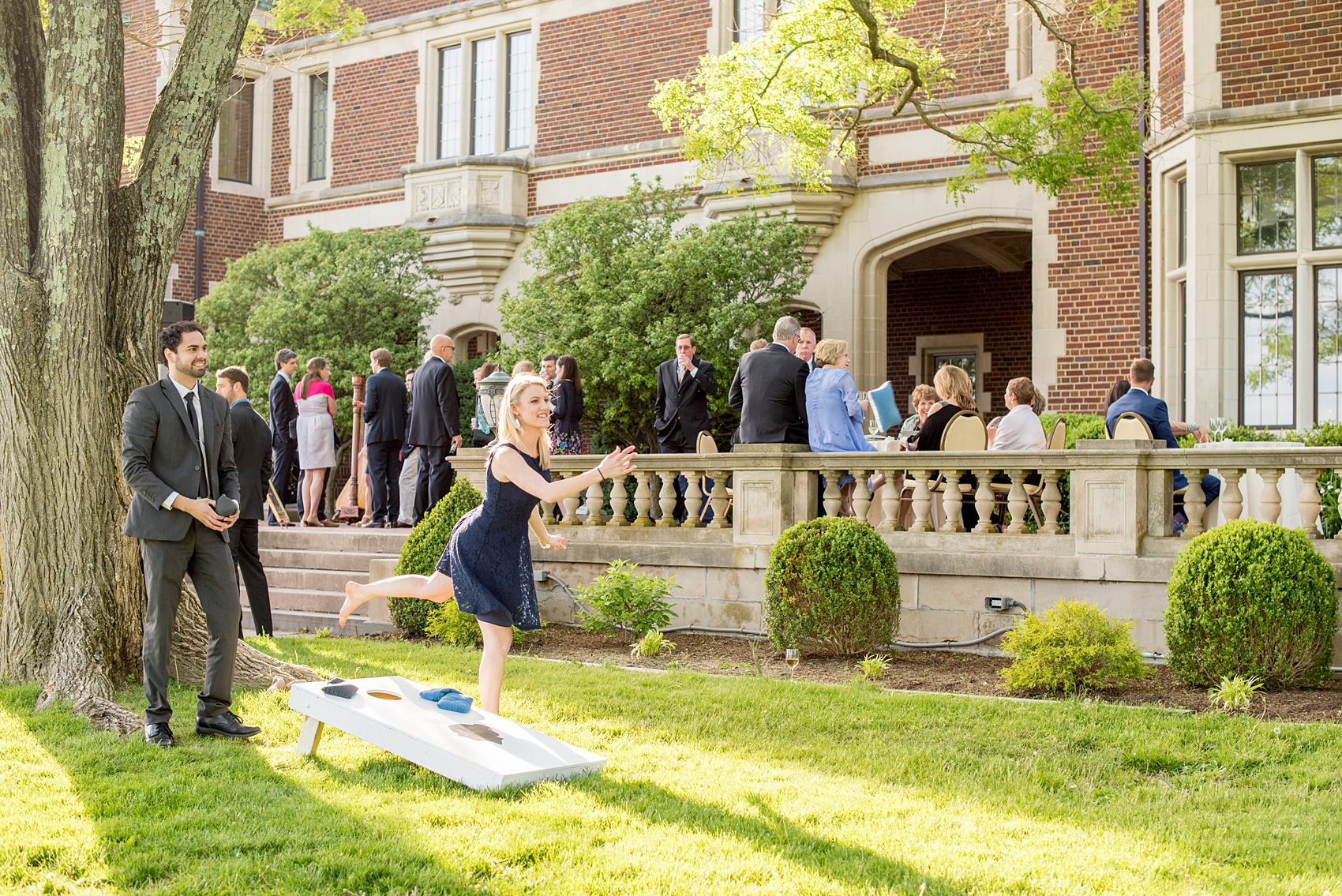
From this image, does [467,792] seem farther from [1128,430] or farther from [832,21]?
[832,21]

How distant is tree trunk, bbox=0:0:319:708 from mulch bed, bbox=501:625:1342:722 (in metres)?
3.17

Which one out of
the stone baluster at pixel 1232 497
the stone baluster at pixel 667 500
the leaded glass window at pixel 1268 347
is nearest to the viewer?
the stone baluster at pixel 1232 497

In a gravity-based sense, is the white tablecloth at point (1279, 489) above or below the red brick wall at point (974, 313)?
below

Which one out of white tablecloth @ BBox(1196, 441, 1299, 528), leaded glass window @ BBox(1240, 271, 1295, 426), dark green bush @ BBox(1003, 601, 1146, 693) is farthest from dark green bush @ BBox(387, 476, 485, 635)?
leaded glass window @ BBox(1240, 271, 1295, 426)

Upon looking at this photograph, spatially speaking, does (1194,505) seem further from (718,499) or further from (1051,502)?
(718,499)

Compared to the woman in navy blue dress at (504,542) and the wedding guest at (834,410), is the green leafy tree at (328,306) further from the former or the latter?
the woman in navy blue dress at (504,542)

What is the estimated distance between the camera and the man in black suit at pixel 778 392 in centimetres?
962

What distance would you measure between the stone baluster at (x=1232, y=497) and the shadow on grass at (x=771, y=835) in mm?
4562

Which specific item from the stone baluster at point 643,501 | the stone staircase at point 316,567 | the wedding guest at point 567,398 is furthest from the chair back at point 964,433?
the stone staircase at point 316,567

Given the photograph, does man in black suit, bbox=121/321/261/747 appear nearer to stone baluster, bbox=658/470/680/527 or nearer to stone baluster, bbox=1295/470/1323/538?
stone baluster, bbox=658/470/680/527

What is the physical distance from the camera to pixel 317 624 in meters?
11.7

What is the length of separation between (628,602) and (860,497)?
189 centimetres

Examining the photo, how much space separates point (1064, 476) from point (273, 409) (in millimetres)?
8301

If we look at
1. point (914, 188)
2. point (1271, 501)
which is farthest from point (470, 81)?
point (1271, 501)
